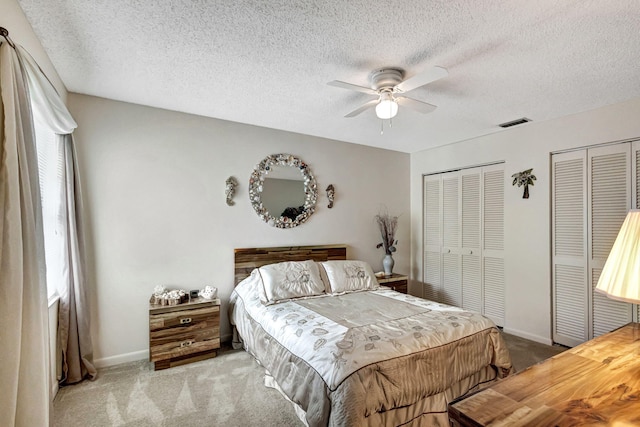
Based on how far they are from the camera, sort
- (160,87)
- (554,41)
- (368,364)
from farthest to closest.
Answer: (160,87) < (554,41) < (368,364)

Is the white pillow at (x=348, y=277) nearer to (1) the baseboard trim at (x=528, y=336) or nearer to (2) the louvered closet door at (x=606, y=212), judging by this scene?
(1) the baseboard trim at (x=528, y=336)

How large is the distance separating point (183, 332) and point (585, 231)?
3979 mm

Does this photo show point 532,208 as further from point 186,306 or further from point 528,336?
point 186,306

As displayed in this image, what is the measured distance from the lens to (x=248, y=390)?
2.41 metres

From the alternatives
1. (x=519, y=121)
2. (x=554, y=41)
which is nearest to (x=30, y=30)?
(x=554, y=41)

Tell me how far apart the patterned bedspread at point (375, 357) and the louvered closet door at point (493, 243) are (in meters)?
1.63

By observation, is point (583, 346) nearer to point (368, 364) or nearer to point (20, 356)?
point (368, 364)

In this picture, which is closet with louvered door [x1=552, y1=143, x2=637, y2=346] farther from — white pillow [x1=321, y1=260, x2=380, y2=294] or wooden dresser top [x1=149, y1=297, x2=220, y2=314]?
wooden dresser top [x1=149, y1=297, x2=220, y2=314]

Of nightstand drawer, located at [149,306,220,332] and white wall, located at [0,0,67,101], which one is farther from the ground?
white wall, located at [0,0,67,101]

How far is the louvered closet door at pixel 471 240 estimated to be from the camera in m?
3.99

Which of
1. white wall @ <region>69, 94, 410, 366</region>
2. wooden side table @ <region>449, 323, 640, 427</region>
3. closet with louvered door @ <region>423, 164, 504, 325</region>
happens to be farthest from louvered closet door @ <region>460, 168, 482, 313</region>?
wooden side table @ <region>449, 323, 640, 427</region>

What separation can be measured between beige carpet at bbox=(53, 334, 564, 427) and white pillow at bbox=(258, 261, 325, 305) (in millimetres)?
661

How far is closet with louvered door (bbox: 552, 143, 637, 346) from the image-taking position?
2863 mm

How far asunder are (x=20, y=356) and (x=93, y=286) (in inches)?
66.0
